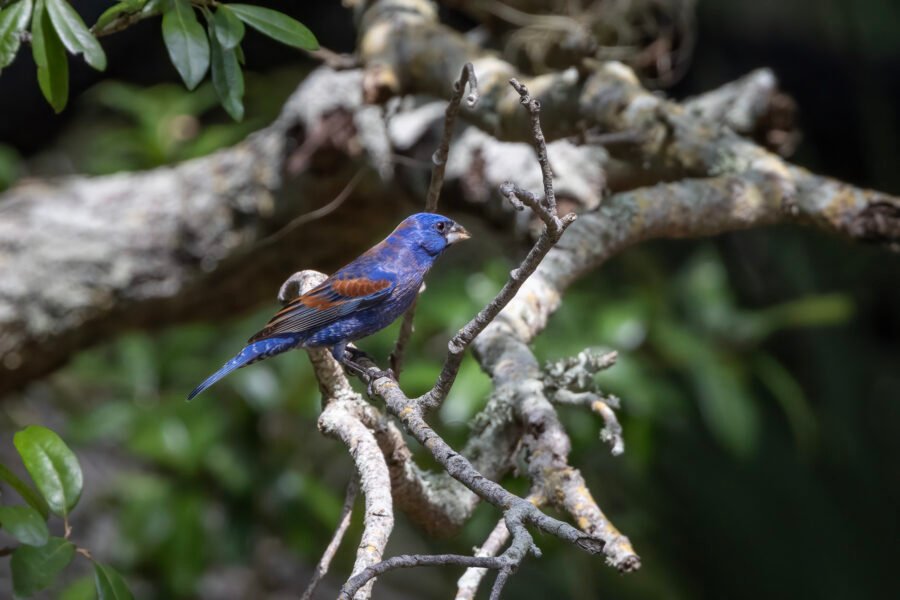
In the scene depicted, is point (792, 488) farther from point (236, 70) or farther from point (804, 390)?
point (236, 70)

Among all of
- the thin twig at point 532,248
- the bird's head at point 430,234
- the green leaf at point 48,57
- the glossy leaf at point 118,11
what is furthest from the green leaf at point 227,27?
the bird's head at point 430,234

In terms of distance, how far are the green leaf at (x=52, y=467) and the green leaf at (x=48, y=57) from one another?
2.15ft

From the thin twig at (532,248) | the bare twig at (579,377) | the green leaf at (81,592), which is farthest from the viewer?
the green leaf at (81,592)

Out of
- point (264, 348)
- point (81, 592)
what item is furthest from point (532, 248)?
point (81, 592)

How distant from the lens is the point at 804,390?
5.20 m

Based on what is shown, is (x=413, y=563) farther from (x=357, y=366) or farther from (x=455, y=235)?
(x=455, y=235)

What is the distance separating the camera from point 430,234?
114 inches

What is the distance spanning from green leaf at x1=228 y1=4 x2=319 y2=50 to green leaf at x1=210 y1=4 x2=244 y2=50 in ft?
0.12

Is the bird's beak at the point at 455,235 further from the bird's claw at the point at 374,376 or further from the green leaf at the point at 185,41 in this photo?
the green leaf at the point at 185,41

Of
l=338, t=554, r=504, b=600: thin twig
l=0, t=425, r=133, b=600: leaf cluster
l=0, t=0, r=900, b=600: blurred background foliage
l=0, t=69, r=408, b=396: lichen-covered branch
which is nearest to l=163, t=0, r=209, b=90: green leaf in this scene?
l=0, t=425, r=133, b=600: leaf cluster

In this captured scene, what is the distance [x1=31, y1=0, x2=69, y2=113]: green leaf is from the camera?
72.4 inches

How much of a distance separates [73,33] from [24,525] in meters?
0.90

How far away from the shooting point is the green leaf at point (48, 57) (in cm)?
184

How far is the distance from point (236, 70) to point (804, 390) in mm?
4035
